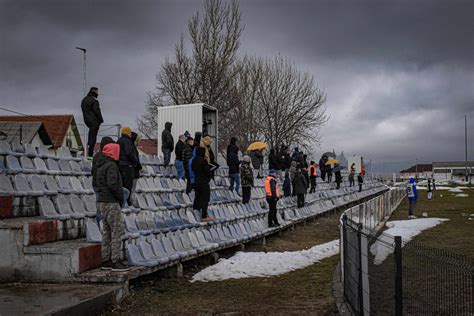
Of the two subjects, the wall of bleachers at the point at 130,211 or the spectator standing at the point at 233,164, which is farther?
the spectator standing at the point at 233,164

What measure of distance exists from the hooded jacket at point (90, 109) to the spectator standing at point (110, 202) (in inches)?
130

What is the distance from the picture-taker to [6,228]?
7.44m

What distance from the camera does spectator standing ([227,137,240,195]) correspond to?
607 inches

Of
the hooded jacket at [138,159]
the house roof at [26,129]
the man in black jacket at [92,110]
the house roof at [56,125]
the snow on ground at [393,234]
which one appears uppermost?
the house roof at [56,125]

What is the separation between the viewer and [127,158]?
31.4 feet

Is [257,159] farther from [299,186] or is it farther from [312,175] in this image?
[312,175]

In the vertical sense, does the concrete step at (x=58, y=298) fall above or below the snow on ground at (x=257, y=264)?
above

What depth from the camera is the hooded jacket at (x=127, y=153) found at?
9.55 metres

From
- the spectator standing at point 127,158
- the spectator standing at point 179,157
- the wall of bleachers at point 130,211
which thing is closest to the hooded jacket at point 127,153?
the spectator standing at point 127,158

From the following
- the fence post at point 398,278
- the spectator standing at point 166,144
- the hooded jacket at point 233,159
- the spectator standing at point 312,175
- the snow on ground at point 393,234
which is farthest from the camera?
the spectator standing at point 312,175

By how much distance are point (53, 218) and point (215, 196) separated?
6.89 metres

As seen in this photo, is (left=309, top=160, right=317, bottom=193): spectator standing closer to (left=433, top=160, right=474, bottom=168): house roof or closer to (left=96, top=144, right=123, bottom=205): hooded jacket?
(left=96, top=144, right=123, bottom=205): hooded jacket

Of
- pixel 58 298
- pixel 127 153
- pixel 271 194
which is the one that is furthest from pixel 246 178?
pixel 58 298

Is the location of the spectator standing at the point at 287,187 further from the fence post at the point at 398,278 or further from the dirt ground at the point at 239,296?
the fence post at the point at 398,278
